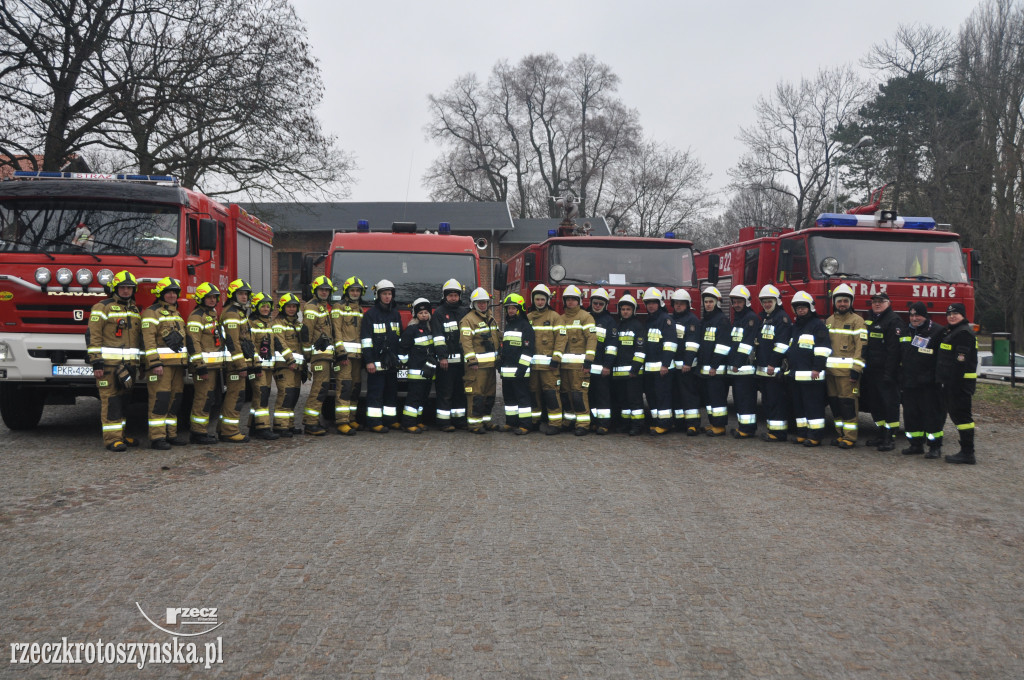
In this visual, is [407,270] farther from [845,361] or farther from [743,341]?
[845,361]

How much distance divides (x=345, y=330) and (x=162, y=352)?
2.18 m

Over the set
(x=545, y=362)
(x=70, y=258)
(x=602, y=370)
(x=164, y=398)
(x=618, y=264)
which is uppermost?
(x=618, y=264)

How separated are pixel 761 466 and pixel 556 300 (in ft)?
12.8

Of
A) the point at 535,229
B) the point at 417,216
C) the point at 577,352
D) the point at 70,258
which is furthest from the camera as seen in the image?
the point at 535,229

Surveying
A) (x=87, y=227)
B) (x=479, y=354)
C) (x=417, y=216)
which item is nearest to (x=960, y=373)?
(x=479, y=354)

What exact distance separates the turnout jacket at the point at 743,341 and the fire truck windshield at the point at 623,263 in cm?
141

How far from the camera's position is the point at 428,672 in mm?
3631

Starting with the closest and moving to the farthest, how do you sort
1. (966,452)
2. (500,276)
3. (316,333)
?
(966,452) < (316,333) < (500,276)

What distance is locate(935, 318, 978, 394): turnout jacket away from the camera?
8805 millimetres

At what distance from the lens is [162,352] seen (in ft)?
29.5

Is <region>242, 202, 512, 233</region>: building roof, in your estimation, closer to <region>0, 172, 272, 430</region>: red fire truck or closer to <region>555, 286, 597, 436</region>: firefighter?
<region>555, 286, 597, 436</region>: firefighter

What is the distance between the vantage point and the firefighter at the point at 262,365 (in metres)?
9.84

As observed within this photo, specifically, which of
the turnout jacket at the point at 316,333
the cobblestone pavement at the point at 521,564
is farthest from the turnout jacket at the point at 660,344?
the turnout jacket at the point at 316,333

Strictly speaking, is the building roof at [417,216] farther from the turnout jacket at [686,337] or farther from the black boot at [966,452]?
the black boot at [966,452]
